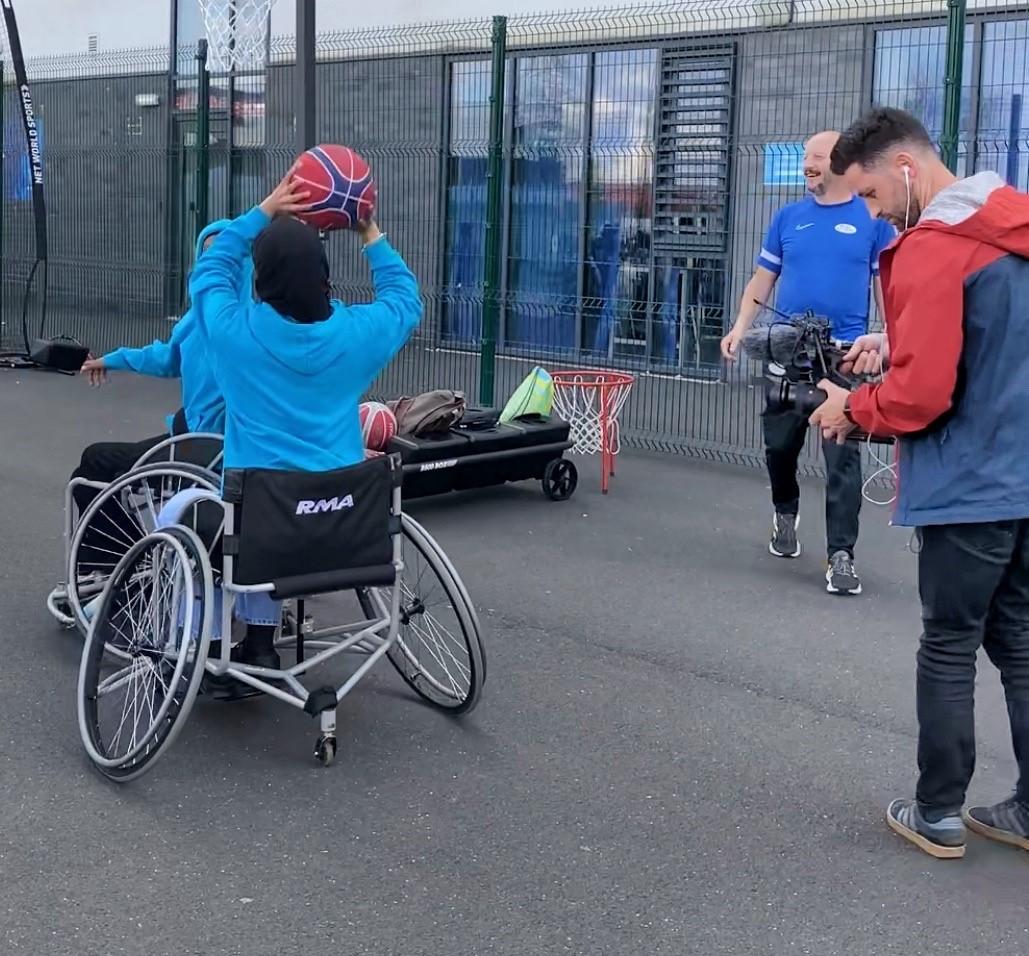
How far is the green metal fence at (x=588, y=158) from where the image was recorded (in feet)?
35.1

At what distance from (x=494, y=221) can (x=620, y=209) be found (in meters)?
1.40

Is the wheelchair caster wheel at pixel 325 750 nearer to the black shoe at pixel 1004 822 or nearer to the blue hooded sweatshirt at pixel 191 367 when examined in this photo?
the blue hooded sweatshirt at pixel 191 367

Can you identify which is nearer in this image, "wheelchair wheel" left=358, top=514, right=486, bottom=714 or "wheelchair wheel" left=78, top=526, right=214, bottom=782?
"wheelchair wheel" left=78, top=526, right=214, bottom=782

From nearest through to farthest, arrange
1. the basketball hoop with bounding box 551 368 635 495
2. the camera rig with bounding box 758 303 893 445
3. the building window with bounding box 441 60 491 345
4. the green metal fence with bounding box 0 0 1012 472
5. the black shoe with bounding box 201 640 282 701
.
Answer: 1. the black shoe with bounding box 201 640 282 701
2. the camera rig with bounding box 758 303 893 445
3. the basketball hoop with bounding box 551 368 635 495
4. the green metal fence with bounding box 0 0 1012 472
5. the building window with bounding box 441 60 491 345

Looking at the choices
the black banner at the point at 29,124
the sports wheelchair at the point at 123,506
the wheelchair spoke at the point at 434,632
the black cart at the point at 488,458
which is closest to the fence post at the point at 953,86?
the black cart at the point at 488,458

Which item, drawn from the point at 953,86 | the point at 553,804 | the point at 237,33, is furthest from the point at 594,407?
the point at 237,33

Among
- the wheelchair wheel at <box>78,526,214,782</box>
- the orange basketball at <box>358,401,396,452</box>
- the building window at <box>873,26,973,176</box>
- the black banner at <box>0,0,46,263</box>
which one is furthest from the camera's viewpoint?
the black banner at <box>0,0,46,263</box>

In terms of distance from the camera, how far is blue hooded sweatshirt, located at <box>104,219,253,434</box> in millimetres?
5574

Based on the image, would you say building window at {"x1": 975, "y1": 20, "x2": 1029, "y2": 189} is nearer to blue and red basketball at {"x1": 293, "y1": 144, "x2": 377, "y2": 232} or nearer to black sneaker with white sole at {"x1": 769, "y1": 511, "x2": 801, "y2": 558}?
black sneaker with white sole at {"x1": 769, "y1": 511, "x2": 801, "y2": 558}

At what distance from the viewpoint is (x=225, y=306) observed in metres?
4.68

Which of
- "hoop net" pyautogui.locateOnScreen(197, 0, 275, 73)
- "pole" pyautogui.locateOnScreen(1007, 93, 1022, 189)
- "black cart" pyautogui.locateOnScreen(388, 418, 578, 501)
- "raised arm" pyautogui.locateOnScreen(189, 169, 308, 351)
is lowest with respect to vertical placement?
"black cart" pyautogui.locateOnScreen(388, 418, 578, 501)

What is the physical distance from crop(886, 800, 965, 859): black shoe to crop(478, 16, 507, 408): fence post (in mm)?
7375

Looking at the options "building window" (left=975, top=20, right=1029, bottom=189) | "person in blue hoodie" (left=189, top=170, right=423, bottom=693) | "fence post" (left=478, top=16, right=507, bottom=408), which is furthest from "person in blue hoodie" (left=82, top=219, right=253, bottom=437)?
"building window" (left=975, top=20, right=1029, bottom=189)

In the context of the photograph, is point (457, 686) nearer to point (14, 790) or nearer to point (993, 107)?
point (14, 790)
